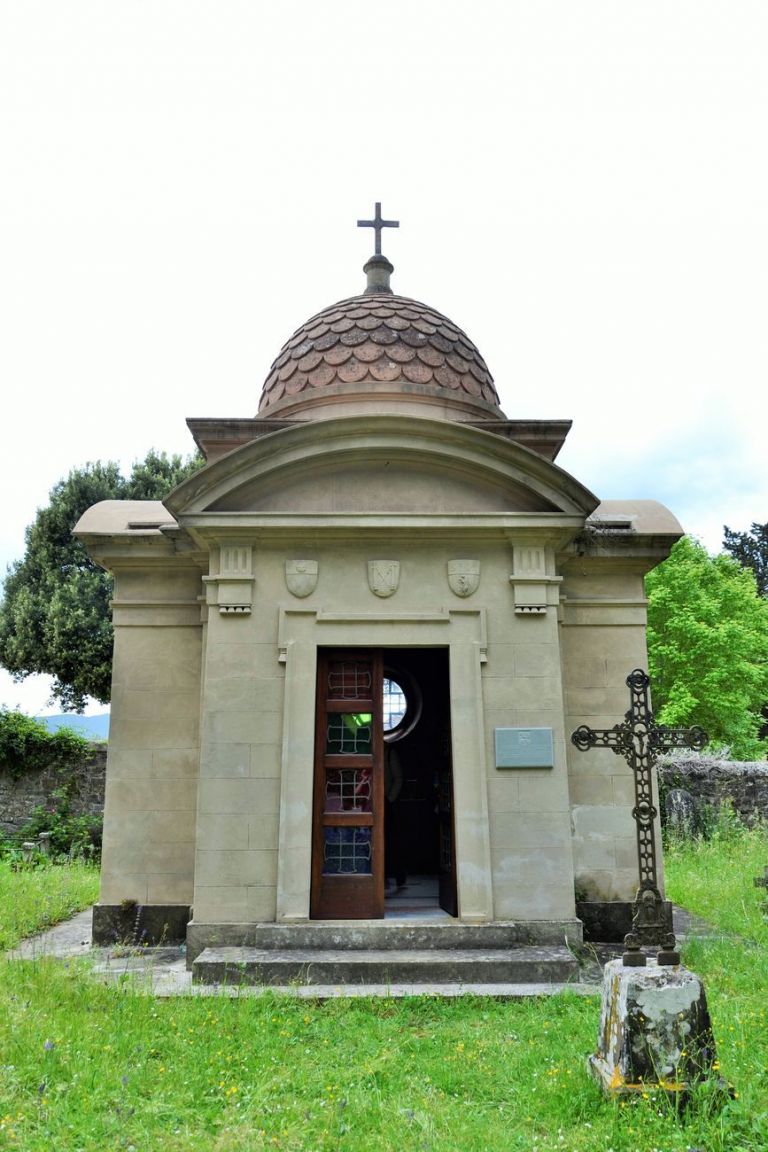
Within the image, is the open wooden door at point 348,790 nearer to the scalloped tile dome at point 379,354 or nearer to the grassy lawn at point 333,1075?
the grassy lawn at point 333,1075

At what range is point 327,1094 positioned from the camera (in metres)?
4.40

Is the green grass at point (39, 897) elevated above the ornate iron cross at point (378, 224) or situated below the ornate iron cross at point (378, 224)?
below

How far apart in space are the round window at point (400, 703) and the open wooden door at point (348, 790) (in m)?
2.55

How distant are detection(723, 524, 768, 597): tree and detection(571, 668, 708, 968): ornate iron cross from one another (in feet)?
116

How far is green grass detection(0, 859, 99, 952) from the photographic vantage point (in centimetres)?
849

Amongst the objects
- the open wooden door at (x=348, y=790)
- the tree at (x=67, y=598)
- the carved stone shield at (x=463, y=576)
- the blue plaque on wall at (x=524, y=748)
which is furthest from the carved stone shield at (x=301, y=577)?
the tree at (x=67, y=598)

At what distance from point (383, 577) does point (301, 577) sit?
738 mm

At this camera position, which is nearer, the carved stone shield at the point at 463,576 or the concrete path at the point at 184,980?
the concrete path at the point at 184,980

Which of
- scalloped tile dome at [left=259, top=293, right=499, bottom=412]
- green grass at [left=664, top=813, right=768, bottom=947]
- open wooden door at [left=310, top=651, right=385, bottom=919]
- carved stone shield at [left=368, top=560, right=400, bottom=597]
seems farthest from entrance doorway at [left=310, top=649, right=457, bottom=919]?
scalloped tile dome at [left=259, top=293, right=499, bottom=412]

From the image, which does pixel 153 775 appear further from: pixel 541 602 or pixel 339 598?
pixel 541 602

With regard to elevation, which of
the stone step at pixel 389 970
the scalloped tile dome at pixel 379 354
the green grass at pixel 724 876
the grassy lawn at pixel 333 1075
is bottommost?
the grassy lawn at pixel 333 1075

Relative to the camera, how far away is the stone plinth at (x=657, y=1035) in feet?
13.3

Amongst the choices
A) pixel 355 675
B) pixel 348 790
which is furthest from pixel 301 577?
pixel 348 790

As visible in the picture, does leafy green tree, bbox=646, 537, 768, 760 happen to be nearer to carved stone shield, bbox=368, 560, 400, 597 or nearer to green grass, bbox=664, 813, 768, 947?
green grass, bbox=664, 813, 768, 947
